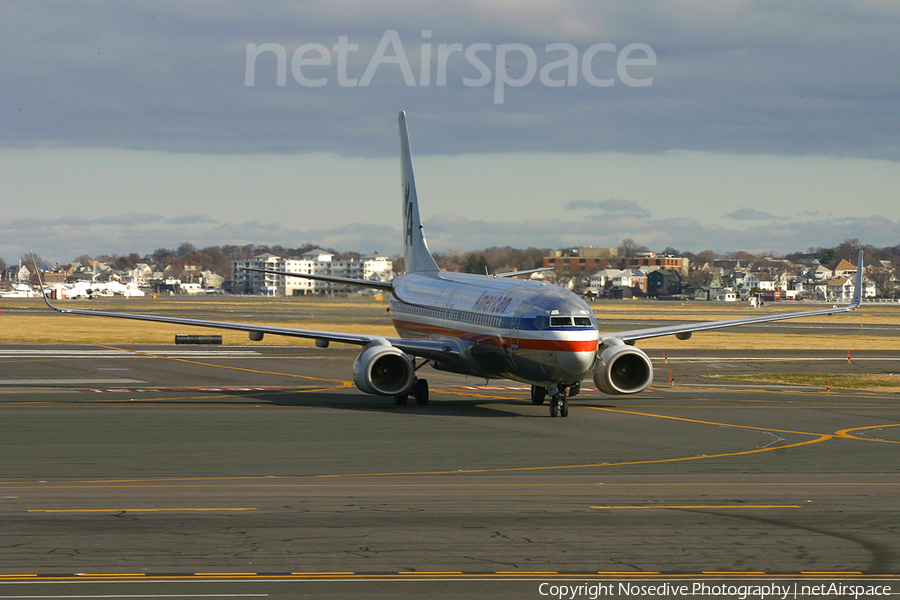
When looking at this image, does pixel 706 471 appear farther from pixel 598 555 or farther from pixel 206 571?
pixel 206 571

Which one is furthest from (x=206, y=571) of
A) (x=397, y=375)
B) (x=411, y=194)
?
(x=411, y=194)

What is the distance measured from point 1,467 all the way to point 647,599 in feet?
54.6

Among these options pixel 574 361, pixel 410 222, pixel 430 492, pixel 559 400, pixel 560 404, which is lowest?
pixel 430 492

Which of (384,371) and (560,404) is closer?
(560,404)

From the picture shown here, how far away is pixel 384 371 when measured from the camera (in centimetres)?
3928

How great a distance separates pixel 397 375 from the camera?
129 ft

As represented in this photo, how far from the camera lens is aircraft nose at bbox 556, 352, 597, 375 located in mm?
33906

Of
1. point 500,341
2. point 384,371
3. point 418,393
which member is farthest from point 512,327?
point 384,371

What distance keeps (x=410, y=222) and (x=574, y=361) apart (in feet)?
77.3

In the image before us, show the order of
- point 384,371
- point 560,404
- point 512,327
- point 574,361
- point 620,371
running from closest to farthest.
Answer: point 574,361 < point 560,404 < point 512,327 < point 620,371 < point 384,371

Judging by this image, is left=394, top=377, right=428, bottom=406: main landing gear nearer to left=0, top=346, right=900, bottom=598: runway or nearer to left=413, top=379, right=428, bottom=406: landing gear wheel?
left=413, top=379, right=428, bottom=406: landing gear wheel

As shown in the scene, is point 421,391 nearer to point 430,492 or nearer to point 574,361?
point 574,361

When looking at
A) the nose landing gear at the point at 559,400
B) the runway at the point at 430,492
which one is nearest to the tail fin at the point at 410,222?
the runway at the point at 430,492

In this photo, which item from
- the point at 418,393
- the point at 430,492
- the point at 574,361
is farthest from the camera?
the point at 418,393
